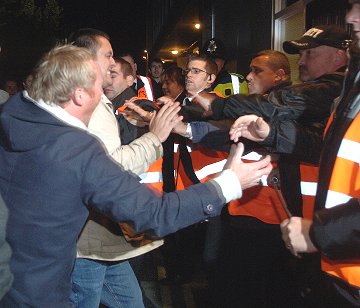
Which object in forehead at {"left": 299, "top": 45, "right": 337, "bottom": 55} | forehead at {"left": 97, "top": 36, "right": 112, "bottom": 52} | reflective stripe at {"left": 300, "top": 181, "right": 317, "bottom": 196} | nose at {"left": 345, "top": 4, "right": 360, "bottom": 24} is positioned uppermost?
nose at {"left": 345, "top": 4, "right": 360, "bottom": 24}

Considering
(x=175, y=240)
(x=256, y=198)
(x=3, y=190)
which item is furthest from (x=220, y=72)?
(x=3, y=190)

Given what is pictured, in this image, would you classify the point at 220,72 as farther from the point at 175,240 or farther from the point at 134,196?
the point at 134,196

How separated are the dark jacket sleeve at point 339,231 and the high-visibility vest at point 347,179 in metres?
0.07

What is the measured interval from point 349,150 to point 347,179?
11 cm

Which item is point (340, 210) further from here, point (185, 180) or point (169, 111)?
point (185, 180)

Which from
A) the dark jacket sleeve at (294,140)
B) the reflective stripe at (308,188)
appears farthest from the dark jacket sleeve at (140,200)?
the reflective stripe at (308,188)

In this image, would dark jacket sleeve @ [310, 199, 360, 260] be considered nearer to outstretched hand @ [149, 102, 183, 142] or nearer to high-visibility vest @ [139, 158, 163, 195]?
outstretched hand @ [149, 102, 183, 142]

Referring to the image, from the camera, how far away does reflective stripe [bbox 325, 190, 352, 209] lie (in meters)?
1.73

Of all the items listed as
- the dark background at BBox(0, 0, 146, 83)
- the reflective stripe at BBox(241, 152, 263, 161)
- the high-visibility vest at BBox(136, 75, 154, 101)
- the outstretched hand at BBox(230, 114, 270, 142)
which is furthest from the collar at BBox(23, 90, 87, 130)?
the dark background at BBox(0, 0, 146, 83)

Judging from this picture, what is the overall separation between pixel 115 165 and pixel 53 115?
1.16ft

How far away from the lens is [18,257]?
1.95 metres

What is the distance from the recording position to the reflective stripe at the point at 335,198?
1729mm

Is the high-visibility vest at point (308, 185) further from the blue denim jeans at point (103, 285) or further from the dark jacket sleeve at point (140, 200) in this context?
the blue denim jeans at point (103, 285)

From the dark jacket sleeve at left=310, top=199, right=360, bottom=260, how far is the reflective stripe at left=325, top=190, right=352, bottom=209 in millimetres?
72
